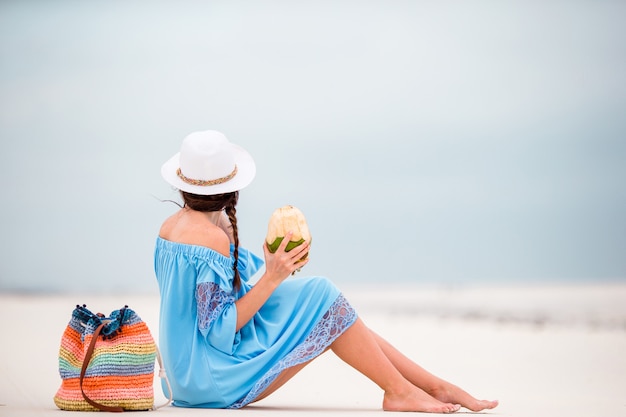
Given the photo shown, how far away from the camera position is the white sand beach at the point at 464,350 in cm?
596

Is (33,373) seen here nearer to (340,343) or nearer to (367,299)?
(340,343)

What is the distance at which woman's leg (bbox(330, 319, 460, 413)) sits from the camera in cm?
504

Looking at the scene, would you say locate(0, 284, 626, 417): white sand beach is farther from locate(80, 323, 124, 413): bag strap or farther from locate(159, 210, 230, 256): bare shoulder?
locate(159, 210, 230, 256): bare shoulder

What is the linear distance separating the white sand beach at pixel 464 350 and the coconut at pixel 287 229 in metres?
0.85

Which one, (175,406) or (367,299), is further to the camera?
(367,299)

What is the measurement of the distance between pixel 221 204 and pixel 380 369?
118cm

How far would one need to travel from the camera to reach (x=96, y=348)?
15.4ft

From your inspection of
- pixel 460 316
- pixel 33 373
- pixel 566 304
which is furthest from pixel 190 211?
pixel 566 304

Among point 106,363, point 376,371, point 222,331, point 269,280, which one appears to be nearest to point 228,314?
point 222,331

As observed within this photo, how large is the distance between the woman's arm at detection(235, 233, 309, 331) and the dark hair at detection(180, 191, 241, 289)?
248mm

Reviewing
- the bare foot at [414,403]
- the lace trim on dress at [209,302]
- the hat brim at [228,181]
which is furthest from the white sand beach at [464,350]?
the hat brim at [228,181]

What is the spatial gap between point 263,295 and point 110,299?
13.5 m

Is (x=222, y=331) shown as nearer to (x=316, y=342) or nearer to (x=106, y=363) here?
(x=316, y=342)

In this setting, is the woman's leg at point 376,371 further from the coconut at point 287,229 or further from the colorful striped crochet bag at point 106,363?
the colorful striped crochet bag at point 106,363
